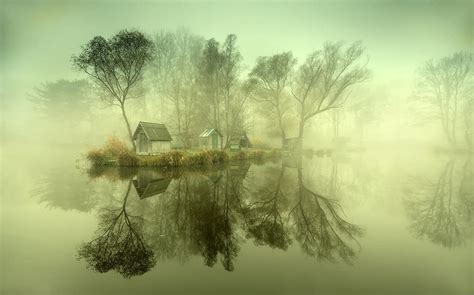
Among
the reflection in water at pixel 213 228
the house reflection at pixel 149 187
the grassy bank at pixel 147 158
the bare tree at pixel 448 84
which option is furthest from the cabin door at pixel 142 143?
the bare tree at pixel 448 84

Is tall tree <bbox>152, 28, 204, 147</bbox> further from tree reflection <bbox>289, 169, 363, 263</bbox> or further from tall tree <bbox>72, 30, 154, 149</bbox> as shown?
tree reflection <bbox>289, 169, 363, 263</bbox>

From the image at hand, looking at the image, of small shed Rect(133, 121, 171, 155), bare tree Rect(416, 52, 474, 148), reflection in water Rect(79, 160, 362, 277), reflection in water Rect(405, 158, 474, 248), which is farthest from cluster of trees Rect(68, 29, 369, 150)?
reflection in water Rect(79, 160, 362, 277)

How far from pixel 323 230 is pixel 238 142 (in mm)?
30902

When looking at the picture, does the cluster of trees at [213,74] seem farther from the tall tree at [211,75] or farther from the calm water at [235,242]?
the calm water at [235,242]

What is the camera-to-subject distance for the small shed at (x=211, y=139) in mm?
33250

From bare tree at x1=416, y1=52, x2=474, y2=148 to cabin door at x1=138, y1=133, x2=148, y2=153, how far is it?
44050 millimetres

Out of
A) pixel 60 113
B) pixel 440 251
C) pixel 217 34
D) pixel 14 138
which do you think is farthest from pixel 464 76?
pixel 14 138

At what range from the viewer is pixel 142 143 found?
26.5m

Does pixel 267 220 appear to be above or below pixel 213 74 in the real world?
below

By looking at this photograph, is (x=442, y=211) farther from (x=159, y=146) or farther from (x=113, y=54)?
(x=113, y=54)

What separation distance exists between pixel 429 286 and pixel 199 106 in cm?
3452

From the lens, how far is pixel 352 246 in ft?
18.5

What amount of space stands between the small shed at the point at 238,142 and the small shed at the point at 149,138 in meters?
12.5

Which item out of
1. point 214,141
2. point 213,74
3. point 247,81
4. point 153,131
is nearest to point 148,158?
point 153,131
